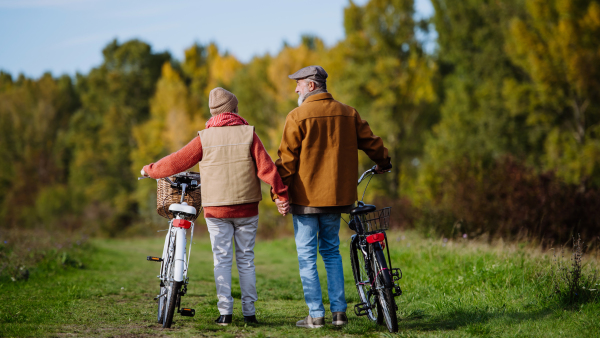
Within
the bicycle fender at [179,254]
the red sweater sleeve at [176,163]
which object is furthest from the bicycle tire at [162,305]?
the red sweater sleeve at [176,163]

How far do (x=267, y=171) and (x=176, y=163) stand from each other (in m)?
0.80

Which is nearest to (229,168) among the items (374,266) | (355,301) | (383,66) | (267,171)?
(267,171)

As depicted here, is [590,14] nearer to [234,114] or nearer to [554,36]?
[554,36]

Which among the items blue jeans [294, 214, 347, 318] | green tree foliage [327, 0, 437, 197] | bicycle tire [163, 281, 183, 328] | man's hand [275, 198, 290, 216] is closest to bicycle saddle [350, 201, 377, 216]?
blue jeans [294, 214, 347, 318]

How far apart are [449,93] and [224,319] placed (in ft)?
79.5

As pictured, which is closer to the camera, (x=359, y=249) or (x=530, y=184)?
(x=359, y=249)

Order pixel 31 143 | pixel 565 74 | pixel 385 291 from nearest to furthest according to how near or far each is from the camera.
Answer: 1. pixel 385 291
2. pixel 565 74
3. pixel 31 143

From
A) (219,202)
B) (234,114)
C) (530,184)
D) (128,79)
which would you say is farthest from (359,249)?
(128,79)

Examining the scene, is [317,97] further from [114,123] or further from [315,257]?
[114,123]

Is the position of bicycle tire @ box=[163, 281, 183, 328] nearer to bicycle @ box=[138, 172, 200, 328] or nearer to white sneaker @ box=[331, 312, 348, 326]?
bicycle @ box=[138, 172, 200, 328]

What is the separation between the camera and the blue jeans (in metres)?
4.42

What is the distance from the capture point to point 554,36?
2100cm

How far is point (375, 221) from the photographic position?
433 centimetres

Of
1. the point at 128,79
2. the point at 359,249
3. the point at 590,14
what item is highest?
the point at 128,79
